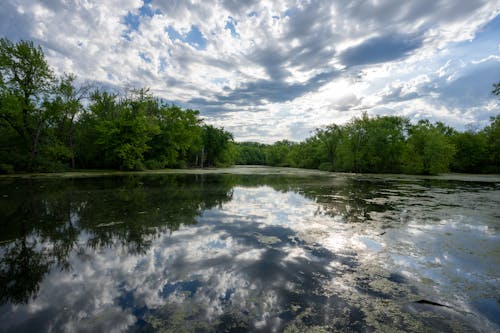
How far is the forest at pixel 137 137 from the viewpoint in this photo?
24.9 metres

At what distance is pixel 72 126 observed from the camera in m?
32.1

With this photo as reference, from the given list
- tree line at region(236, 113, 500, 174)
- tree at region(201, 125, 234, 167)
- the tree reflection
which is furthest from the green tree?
the tree reflection

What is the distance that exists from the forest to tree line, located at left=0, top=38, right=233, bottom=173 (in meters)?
0.08

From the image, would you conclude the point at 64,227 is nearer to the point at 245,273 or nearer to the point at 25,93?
the point at 245,273

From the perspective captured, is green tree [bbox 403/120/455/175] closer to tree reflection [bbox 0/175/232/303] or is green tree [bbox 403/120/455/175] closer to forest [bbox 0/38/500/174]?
forest [bbox 0/38/500/174]

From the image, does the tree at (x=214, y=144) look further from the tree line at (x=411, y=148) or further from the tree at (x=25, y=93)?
the tree at (x=25, y=93)

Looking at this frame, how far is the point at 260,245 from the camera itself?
5.50 m

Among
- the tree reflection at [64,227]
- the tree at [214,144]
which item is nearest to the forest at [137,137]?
the tree at [214,144]

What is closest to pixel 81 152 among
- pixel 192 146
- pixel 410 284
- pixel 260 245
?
pixel 192 146

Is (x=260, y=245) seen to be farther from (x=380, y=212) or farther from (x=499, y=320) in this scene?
(x=380, y=212)

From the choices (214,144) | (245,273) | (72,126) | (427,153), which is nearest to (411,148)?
(427,153)

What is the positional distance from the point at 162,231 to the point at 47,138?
2935 centimetres

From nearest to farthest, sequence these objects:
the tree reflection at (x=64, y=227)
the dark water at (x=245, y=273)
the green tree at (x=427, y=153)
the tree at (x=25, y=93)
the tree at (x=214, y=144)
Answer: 1. the dark water at (x=245, y=273)
2. the tree reflection at (x=64, y=227)
3. the tree at (x=25, y=93)
4. the green tree at (x=427, y=153)
5. the tree at (x=214, y=144)

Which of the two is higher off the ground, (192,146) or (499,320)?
(192,146)
